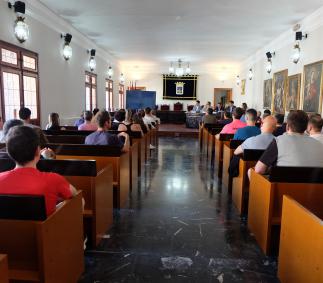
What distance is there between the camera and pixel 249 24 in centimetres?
691

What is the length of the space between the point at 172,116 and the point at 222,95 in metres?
3.73

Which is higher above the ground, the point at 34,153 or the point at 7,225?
the point at 34,153

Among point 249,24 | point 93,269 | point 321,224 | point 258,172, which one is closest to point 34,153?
point 93,269

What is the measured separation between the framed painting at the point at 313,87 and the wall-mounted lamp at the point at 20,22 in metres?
5.34

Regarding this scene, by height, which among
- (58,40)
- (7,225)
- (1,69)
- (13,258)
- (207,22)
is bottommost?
(13,258)

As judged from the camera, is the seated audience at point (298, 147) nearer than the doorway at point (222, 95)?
Yes

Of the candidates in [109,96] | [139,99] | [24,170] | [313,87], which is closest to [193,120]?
[139,99]

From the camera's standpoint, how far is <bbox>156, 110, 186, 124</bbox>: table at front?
15508 millimetres

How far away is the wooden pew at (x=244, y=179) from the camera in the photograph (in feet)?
10.6

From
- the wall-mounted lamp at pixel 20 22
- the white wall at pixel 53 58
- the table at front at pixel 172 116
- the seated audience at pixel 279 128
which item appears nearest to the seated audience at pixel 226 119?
the seated audience at pixel 279 128

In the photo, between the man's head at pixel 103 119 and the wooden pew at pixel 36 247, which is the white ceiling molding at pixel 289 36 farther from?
the wooden pew at pixel 36 247

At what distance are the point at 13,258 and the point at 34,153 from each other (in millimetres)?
588

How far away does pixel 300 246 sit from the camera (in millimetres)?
1818

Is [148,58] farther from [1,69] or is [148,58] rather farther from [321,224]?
[321,224]
